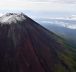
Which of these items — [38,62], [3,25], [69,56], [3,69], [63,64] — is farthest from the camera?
[69,56]

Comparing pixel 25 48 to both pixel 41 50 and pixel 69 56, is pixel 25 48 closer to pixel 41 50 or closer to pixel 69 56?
pixel 41 50

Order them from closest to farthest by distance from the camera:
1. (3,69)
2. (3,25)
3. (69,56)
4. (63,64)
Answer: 1. (3,69)
2. (3,25)
3. (63,64)
4. (69,56)

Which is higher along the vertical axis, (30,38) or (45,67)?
(30,38)

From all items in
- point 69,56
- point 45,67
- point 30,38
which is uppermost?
point 30,38

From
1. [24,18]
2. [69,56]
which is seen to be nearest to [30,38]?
[24,18]

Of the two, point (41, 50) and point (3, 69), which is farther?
point (41, 50)

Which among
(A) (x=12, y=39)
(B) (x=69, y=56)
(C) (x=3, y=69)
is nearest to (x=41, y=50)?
(A) (x=12, y=39)

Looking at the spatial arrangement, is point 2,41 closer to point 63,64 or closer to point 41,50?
point 41,50
